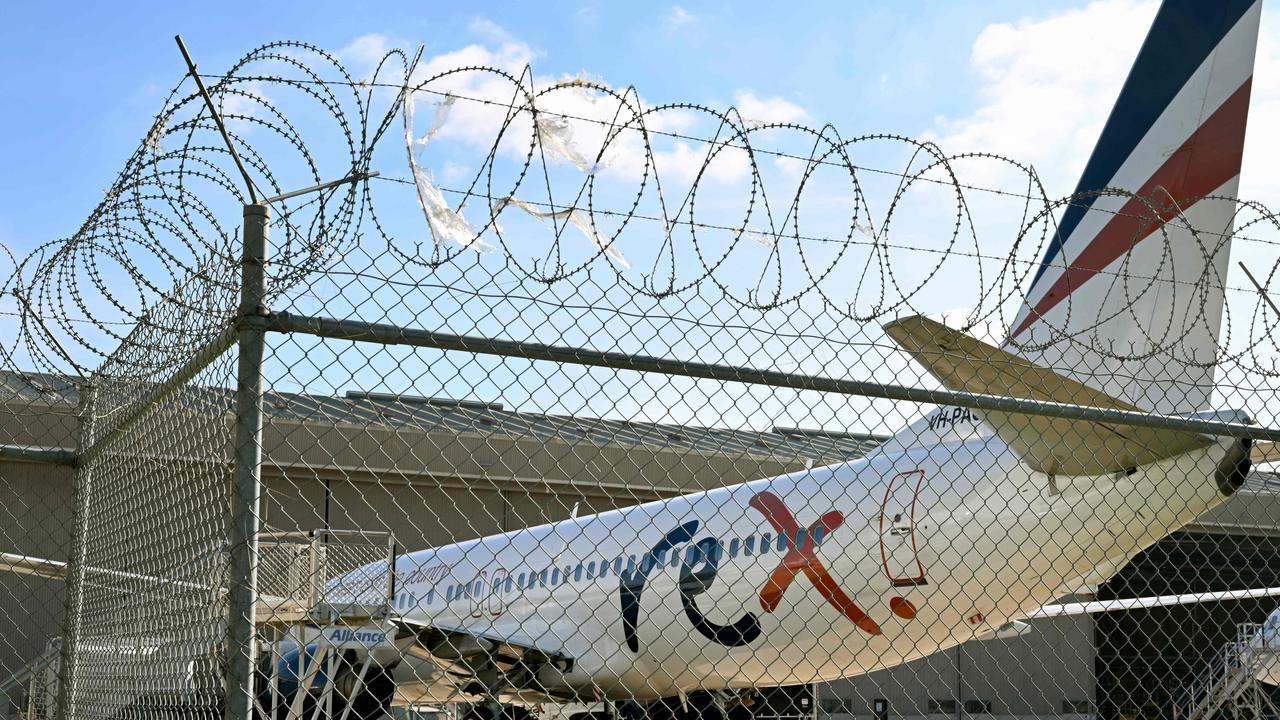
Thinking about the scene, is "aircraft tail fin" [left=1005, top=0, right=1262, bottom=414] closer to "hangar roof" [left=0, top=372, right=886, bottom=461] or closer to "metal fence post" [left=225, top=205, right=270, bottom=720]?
"hangar roof" [left=0, top=372, right=886, bottom=461]

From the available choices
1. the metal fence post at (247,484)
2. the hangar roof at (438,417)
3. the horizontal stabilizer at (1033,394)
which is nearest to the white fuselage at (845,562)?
the horizontal stabilizer at (1033,394)

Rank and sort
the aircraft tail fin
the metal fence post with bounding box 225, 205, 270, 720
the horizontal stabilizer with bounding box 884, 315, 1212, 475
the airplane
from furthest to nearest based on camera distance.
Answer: the aircraft tail fin
the airplane
the horizontal stabilizer with bounding box 884, 315, 1212, 475
the metal fence post with bounding box 225, 205, 270, 720

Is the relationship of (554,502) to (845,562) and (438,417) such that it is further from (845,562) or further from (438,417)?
(438,417)

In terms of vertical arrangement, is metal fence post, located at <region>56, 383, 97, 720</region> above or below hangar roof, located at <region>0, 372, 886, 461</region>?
below

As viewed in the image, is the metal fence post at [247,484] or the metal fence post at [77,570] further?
the metal fence post at [77,570]

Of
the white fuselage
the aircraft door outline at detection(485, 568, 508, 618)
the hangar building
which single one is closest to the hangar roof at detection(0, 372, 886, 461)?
the white fuselage

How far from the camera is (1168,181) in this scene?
9.46 m

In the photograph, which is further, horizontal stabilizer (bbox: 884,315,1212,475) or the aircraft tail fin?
the aircraft tail fin

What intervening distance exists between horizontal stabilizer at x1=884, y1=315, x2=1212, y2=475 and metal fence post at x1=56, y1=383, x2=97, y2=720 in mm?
3243

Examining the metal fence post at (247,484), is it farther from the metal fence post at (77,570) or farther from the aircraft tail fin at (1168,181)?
the aircraft tail fin at (1168,181)

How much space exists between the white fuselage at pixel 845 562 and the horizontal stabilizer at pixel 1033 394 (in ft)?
1.12

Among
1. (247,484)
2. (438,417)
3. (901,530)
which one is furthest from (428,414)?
(247,484)

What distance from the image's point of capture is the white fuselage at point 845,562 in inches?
367

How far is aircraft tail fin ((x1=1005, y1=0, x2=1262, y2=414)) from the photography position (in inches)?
365
